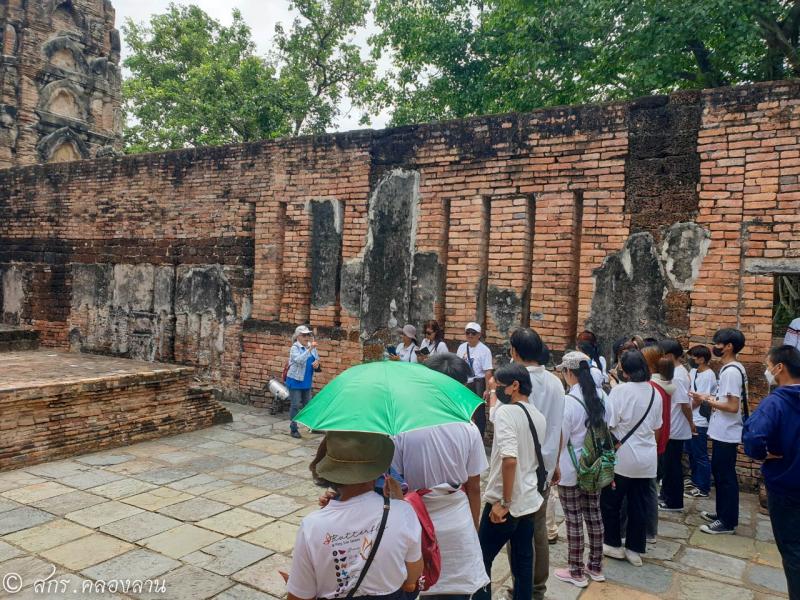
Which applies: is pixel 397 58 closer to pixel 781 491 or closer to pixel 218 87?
pixel 218 87

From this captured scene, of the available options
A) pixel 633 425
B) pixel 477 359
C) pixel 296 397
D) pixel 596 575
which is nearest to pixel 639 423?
pixel 633 425

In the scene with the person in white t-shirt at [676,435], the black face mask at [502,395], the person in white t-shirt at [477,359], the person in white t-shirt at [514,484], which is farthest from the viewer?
the person in white t-shirt at [477,359]

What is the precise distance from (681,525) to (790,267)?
2450mm

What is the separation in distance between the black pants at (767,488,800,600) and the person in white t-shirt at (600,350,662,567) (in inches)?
34.8

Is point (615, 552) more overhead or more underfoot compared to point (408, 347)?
more underfoot

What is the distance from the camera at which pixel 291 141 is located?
830cm

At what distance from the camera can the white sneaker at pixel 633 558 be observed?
153 inches

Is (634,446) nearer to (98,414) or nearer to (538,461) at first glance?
(538,461)

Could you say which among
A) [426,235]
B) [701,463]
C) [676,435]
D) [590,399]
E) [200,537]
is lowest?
[200,537]

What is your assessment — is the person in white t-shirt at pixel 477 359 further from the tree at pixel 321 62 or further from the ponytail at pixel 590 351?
the tree at pixel 321 62

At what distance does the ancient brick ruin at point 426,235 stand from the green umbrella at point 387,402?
414cm

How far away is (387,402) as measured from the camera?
2.14 m

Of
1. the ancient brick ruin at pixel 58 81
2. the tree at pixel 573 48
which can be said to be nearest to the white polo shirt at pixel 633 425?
the tree at pixel 573 48

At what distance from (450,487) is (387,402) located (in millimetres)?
588
